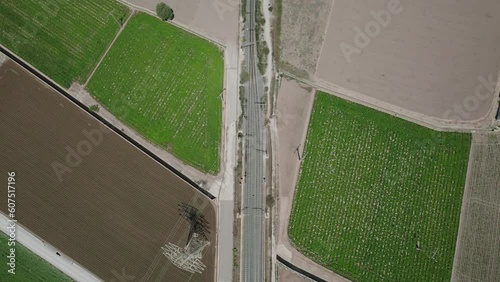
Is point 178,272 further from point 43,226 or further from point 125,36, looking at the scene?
point 125,36

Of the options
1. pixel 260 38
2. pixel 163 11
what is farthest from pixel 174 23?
pixel 260 38

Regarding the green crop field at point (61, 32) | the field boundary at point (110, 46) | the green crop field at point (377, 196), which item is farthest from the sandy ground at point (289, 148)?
the green crop field at point (61, 32)

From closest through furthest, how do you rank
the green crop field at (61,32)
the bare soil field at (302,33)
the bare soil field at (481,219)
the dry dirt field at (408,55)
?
the bare soil field at (481,219) → the dry dirt field at (408,55) → the bare soil field at (302,33) → the green crop field at (61,32)

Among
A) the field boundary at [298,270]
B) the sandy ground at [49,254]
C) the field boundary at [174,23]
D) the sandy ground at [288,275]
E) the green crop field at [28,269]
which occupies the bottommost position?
the green crop field at [28,269]

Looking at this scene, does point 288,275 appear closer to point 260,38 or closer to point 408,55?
point 260,38

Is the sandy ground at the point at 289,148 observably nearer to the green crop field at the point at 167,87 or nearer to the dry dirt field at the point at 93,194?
→ the green crop field at the point at 167,87

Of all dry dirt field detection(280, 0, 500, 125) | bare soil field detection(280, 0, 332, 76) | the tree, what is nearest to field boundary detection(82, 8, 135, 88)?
the tree

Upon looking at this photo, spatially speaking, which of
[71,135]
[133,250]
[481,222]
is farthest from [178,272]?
[481,222]
